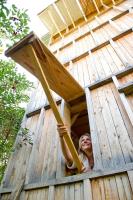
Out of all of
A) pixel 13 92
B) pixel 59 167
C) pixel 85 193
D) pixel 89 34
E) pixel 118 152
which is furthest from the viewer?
pixel 89 34

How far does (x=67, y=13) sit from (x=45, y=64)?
31.4 ft

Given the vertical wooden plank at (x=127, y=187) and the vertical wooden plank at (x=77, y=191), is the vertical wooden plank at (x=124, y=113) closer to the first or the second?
the vertical wooden plank at (x=127, y=187)

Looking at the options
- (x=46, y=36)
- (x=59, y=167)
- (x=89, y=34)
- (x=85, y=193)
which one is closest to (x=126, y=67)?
(x=59, y=167)

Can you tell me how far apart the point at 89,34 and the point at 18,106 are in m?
4.99

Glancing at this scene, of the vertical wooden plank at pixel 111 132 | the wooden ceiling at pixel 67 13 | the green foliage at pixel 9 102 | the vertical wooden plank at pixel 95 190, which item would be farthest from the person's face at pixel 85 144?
the wooden ceiling at pixel 67 13

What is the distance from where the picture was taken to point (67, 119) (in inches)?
218

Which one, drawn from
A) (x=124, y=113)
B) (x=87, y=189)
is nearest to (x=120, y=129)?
(x=124, y=113)

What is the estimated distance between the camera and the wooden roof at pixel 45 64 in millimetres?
3547

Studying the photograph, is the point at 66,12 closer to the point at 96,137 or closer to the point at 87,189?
the point at 96,137

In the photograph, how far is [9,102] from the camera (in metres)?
5.58

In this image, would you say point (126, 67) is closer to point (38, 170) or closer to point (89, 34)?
point (38, 170)

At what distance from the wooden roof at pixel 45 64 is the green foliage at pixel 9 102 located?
3.88ft

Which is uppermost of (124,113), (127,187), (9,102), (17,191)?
(9,102)

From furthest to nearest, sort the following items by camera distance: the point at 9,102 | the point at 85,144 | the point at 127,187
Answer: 1. the point at 9,102
2. the point at 85,144
3. the point at 127,187
